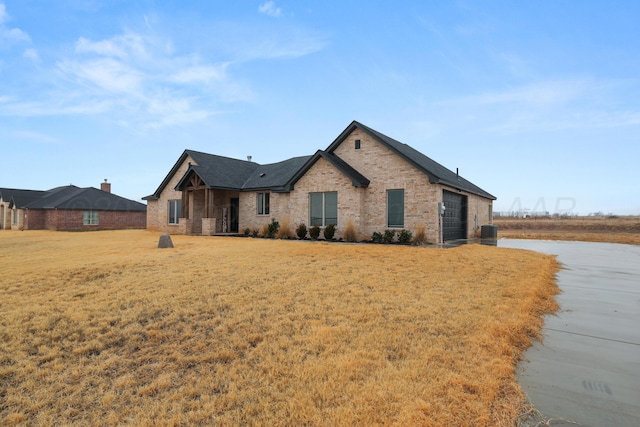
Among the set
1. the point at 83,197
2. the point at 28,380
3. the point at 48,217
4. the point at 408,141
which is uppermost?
the point at 408,141

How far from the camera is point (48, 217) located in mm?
33969

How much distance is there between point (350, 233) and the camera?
1688cm

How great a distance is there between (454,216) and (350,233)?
271 inches

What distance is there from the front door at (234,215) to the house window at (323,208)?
800cm

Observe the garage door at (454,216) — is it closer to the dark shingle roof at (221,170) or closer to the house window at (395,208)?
the house window at (395,208)

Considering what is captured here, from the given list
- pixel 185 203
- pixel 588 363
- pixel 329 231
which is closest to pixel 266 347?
pixel 588 363

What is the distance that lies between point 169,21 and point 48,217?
30.7m

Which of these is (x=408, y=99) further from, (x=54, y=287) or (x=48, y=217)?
(x=48, y=217)

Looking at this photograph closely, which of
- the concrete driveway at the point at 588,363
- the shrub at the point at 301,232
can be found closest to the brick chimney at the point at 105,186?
the shrub at the point at 301,232

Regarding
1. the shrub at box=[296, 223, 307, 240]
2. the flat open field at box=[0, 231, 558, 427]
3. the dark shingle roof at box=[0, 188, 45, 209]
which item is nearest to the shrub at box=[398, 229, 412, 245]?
the shrub at box=[296, 223, 307, 240]

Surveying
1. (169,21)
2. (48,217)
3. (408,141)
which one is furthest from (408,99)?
(48,217)

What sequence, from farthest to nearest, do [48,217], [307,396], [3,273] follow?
[48,217]
[3,273]
[307,396]

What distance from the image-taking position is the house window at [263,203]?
22.4 m

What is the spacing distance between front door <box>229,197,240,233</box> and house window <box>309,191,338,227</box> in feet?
26.2
